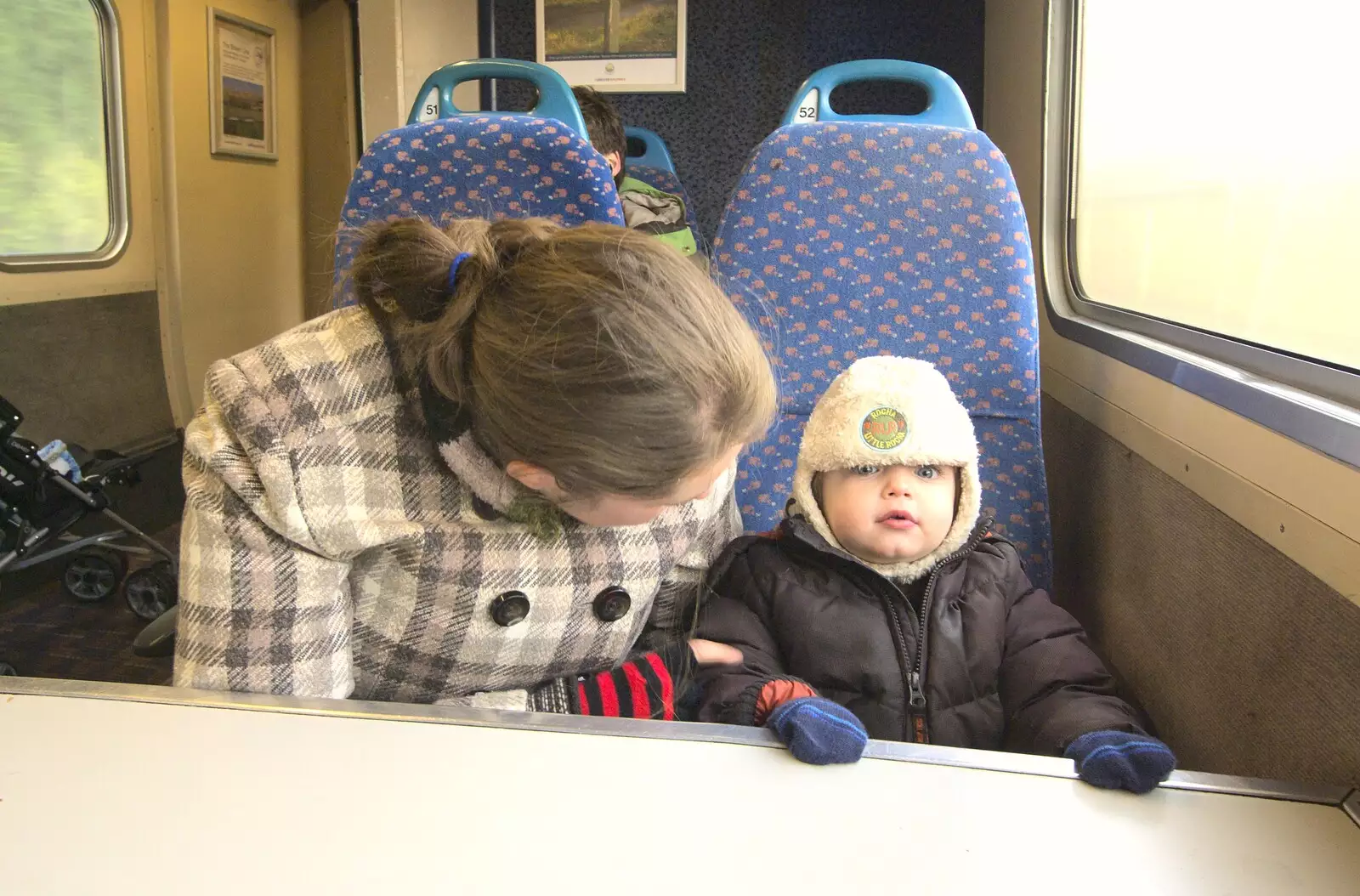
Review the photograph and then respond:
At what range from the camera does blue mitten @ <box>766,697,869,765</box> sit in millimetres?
806

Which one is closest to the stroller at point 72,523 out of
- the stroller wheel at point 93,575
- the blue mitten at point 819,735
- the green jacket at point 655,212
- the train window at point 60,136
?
the stroller wheel at point 93,575

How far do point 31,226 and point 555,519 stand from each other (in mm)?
2847

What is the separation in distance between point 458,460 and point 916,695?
0.64m

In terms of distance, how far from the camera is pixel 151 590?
283 cm

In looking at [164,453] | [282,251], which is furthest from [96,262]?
[282,251]

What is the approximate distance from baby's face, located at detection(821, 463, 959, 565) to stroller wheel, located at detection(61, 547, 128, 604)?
266 cm

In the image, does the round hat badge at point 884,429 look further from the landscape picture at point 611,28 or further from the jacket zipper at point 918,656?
the landscape picture at point 611,28

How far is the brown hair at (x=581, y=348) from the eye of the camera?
843 millimetres

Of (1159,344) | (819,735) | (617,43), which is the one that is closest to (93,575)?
(617,43)

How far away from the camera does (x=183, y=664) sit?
3.10 ft

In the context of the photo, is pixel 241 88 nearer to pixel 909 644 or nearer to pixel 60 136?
pixel 60 136

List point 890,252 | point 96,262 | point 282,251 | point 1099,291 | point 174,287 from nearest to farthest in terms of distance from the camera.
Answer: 1. point 890,252
2. point 1099,291
3. point 96,262
4. point 174,287
5. point 282,251

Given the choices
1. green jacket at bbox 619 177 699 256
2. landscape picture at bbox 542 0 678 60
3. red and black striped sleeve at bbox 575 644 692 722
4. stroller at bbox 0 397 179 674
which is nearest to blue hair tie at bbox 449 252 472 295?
red and black striped sleeve at bbox 575 644 692 722

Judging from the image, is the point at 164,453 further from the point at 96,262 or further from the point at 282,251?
the point at 282,251
